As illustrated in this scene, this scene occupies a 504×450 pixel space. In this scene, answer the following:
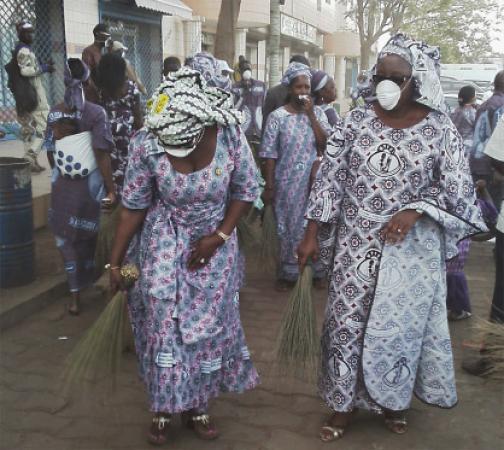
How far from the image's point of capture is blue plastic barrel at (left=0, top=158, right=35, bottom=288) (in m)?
4.45

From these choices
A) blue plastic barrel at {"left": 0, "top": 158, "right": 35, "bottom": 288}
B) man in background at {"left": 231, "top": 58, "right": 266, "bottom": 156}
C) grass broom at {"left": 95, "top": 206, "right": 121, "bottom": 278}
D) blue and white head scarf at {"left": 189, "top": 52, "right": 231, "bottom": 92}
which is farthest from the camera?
man in background at {"left": 231, "top": 58, "right": 266, "bottom": 156}

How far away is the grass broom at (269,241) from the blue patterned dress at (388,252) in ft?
6.26

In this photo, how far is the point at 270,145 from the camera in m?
4.79

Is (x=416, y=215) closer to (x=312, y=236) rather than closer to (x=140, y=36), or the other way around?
(x=312, y=236)

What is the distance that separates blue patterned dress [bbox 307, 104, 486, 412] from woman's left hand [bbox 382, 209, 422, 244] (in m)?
0.04

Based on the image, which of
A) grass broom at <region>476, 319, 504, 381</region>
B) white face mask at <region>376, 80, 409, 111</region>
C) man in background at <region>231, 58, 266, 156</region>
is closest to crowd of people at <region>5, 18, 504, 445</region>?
white face mask at <region>376, 80, 409, 111</region>

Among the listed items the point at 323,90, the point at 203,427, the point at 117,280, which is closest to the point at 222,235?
the point at 117,280

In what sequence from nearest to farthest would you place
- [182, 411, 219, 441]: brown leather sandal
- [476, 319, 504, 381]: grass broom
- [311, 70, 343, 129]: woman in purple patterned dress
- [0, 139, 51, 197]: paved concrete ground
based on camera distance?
1. [182, 411, 219, 441]: brown leather sandal
2. [476, 319, 504, 381]: grass broom
3. [311, 70, 343, 129]: woman in purple patterned dress
4. [0, 139, 51, 197]: paved concrete ground

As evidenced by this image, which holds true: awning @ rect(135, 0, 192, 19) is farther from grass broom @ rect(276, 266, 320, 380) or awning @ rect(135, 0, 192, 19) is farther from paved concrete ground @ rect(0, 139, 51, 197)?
grass broom @ rect(276, 266, 320, 380)

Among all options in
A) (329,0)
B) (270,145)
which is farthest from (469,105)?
(329,0)

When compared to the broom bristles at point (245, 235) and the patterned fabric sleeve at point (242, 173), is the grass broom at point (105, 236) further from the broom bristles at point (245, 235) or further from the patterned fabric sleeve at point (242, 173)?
the patterned fabric sleeve at point (242, 173)

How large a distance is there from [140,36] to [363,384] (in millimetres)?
12259

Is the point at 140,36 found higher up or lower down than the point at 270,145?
higher up

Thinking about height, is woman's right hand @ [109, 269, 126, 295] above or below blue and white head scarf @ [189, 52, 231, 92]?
below
